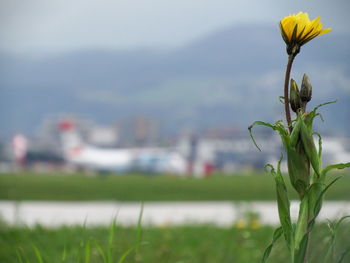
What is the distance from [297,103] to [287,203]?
16 centimetres

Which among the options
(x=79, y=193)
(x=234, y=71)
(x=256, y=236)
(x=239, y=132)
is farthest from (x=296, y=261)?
(x=234, y=71)

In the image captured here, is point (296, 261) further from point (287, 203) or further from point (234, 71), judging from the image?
point (234, 71)

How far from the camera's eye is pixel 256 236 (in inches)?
142

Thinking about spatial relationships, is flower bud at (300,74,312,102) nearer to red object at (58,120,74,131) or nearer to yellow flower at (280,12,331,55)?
yellow flower at (280,12,331,55)

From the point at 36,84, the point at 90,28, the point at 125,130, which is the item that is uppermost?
the point at 90,28

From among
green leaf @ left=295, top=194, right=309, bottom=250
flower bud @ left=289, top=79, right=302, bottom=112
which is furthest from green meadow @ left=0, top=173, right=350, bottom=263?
flower bud @ left=289, top=79, right=302, bottom=112

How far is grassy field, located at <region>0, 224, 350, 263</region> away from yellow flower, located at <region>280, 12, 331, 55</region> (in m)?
0.83

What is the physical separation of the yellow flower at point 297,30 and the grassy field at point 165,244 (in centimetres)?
83

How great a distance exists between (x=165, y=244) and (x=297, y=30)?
2264 millimetres

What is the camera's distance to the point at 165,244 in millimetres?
3066

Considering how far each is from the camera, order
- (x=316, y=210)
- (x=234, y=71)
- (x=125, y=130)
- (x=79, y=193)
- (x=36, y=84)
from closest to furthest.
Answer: (x=316, y=210)
(x=79, y=193)
(x=125, y=130)
(x=234, y=71)
(x=36, y=84)

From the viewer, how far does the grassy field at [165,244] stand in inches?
75.6

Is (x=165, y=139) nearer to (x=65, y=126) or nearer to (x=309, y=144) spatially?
(x=65, y=126)

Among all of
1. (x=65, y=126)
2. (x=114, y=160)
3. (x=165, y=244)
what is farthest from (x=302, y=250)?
(x=114, y=160)
